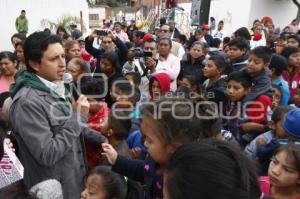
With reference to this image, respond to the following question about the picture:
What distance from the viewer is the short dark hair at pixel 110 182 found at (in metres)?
1.99

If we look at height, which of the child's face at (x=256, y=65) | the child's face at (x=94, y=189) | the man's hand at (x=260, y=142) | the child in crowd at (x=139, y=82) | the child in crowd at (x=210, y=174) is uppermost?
the child in crowd at (x=210, y=174)

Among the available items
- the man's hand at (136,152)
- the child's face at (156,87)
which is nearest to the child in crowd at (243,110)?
the child's face at (156,87)

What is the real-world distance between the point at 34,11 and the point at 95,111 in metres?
11.9

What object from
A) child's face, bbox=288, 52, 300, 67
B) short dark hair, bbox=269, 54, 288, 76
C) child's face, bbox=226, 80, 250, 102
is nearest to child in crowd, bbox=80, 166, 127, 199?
child's face, bbox=226, 80, 250, 102

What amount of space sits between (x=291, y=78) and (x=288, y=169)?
2.77 m

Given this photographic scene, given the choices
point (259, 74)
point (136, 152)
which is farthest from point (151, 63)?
point (136, 152)

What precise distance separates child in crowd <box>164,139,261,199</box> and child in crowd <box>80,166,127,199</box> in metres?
1.16

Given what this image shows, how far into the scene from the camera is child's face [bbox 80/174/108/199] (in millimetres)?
1961

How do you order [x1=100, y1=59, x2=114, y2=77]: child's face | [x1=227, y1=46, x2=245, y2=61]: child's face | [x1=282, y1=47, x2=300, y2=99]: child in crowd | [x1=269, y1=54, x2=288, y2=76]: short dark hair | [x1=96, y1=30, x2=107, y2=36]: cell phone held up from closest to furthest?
[x1=269, y1=54, x2=288, y2=76]: short dark hair
[x1=100, y1=59, x2=114, y2=77]: child's face
[x1=227, y1=46, x2=245, y2=61]: child's face
[x1=282, y1=47, x2=300, y2=99]: child in crowd
[x1=96, y1=30, x2=107, y2=36]: cell phone held up

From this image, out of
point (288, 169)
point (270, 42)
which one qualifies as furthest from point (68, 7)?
point (288, 169)

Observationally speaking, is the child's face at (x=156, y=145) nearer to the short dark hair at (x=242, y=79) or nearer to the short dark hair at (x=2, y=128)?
the short dark hair at (x=2, y=128)

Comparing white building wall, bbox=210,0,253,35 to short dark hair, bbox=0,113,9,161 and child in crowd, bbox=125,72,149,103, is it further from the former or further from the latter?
short dark hair, bbox=0,113,9,161

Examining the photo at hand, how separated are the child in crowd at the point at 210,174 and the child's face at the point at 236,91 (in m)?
2.11

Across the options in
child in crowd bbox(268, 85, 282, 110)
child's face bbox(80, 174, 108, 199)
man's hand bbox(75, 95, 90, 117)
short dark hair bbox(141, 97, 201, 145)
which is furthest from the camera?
child in crowd bbox(268, 85, 282, 110)
